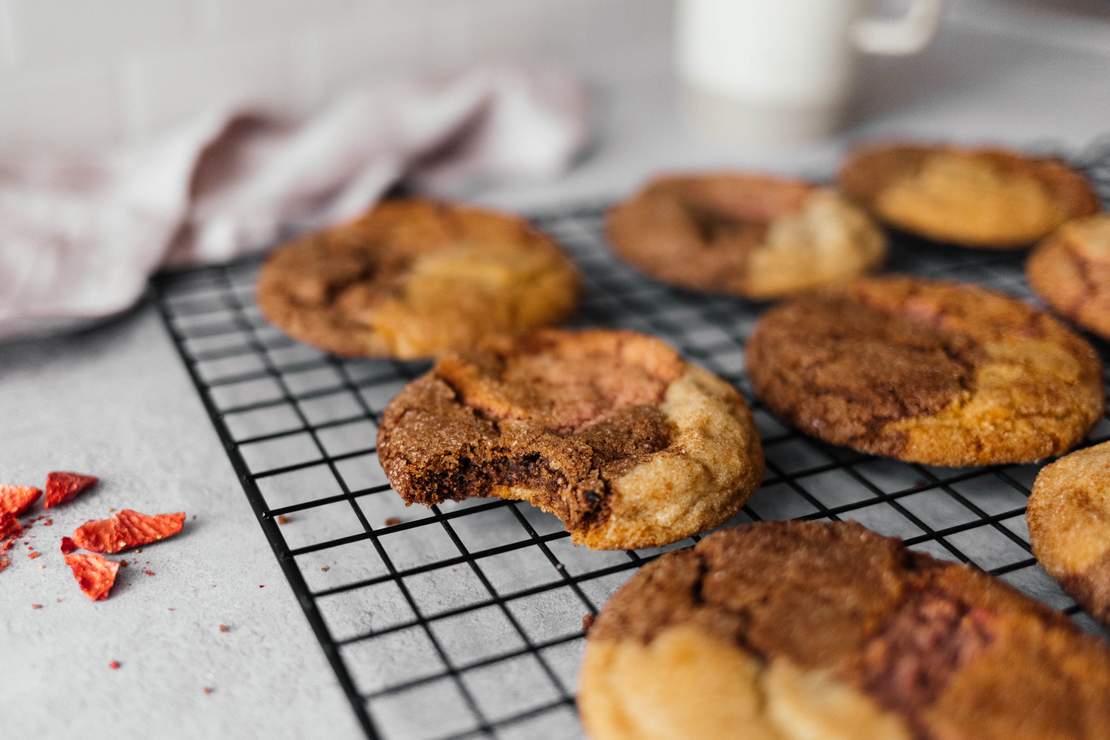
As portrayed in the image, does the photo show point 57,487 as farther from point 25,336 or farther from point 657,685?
point 657,685

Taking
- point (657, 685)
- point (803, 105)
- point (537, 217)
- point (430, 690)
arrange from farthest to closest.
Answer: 1. point (803, 105)
2. point (537, 217)
3. point (430, 690)
4. point (657, 685)

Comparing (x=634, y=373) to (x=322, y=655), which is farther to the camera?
(x=634, y=373)

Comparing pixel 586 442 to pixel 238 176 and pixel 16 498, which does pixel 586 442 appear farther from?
pixel 238 176

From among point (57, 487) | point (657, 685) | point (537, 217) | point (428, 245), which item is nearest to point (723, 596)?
point (657, 685)

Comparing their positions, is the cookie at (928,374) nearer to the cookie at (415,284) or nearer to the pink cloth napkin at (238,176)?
the cookie at (415,284)

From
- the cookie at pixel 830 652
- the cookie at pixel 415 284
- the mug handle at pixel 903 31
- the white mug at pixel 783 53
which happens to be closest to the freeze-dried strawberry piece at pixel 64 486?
the cookie at pixel 415 284
